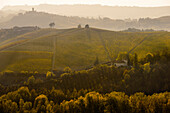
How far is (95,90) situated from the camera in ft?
369

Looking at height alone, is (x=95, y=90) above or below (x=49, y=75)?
below

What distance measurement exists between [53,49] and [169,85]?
411 ft

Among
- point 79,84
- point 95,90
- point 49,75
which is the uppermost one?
point 49,75

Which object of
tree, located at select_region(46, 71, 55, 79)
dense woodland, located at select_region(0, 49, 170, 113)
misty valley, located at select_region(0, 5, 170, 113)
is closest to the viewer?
dense woodland, located at select_region(0, 49, 170, 113)

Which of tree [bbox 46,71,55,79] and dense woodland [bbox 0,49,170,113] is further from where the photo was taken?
tree [bbox 46,71,55,79]

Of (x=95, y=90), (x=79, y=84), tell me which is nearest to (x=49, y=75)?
(x=79, y=84)

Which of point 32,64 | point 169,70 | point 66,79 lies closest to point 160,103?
point 169,70

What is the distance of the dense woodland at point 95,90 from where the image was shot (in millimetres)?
93062

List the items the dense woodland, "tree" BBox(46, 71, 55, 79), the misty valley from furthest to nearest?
1. "tree" BBox(46, 71, 55, 79)
2. the misty valley
3. the dense woodland

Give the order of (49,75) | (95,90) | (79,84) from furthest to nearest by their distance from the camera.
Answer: (49,75) < (79,84) < (95,90)

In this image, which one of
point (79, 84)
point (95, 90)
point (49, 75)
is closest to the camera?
point (95, 90)

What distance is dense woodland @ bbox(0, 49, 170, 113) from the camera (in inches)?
3664

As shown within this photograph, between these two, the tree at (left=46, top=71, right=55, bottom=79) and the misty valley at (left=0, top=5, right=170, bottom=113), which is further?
the tree at (left=46, top=71, right=55, bottom=79)

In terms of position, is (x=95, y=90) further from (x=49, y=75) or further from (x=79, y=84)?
(x=49, y=75)
